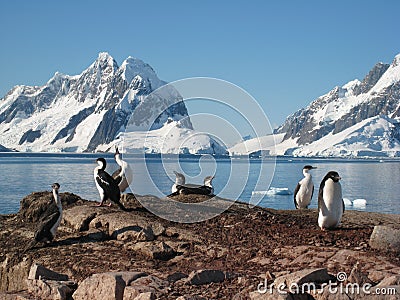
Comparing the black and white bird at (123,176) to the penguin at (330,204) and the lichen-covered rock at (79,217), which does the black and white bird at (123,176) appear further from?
the penguin at (330,204)

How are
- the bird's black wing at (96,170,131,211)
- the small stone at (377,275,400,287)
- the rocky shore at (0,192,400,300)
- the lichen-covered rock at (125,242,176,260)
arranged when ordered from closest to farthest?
1. the small stone at (377,275,400,287)
2. the rocky shore at (0,192,400,300)
3. the lichen-covered rock at (125,242,176,260)
4. the bird's black wing at (96,170,131,211)

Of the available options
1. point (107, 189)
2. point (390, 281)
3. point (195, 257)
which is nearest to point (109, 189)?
point (107, 189)

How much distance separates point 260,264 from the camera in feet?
33.6

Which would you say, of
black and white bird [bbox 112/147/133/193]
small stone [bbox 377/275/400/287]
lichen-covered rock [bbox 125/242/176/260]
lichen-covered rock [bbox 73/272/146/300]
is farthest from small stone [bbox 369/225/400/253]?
black and white bird [bbox 112/147/133/193]

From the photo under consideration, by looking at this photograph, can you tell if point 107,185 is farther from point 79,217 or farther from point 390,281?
point 390,281

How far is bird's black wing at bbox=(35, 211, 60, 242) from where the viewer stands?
40.7ft

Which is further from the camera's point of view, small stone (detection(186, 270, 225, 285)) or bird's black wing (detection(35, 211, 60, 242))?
bird's black wing (detection(35, 211, 60, 242))

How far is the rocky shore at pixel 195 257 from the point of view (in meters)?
8.56

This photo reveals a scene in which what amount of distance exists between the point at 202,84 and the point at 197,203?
3.85 m

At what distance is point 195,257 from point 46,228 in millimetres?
3710

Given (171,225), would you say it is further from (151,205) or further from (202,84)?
(202,84)

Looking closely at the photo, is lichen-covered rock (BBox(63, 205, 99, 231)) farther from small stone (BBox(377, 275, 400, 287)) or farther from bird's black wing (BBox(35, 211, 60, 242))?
small stone (BBox(377, 275, 400, 287))

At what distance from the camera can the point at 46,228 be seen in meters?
12.5

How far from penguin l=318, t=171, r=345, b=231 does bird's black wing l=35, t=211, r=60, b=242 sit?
5976 millimetres
